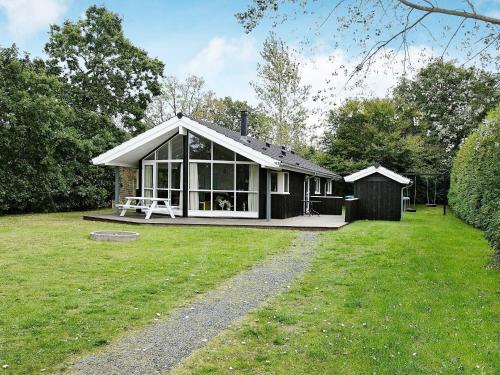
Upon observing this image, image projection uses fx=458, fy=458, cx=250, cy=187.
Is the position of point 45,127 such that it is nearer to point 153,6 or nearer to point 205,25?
point 153,6

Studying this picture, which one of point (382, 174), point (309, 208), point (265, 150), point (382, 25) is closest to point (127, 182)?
point (309, 208)

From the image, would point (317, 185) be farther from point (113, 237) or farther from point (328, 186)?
point (113, 237)

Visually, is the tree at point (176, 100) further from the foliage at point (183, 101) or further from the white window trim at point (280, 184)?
the white window trim at point (280, 184)

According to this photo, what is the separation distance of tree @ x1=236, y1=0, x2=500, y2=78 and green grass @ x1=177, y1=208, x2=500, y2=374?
3.60m

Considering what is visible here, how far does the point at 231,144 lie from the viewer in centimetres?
1606

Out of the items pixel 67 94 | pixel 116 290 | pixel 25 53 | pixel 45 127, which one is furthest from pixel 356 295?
pixel 67 94

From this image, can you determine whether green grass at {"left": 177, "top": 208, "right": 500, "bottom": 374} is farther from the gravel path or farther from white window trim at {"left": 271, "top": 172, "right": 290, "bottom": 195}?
white window trim at {"left": 271, "top": 172, "right": 290, "bottom": 195}

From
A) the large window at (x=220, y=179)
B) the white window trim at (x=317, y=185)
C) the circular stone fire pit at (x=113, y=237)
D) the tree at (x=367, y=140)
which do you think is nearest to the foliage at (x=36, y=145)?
the large window at (x=220, y=179)

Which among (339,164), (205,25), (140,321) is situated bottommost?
(140,321)

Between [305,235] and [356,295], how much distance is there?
6.49 meters

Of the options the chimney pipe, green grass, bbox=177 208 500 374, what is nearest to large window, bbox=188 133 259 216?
the chimney pipe

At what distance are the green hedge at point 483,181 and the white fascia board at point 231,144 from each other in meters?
6.26

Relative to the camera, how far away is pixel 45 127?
61.2 ft

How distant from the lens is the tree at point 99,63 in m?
24.7
